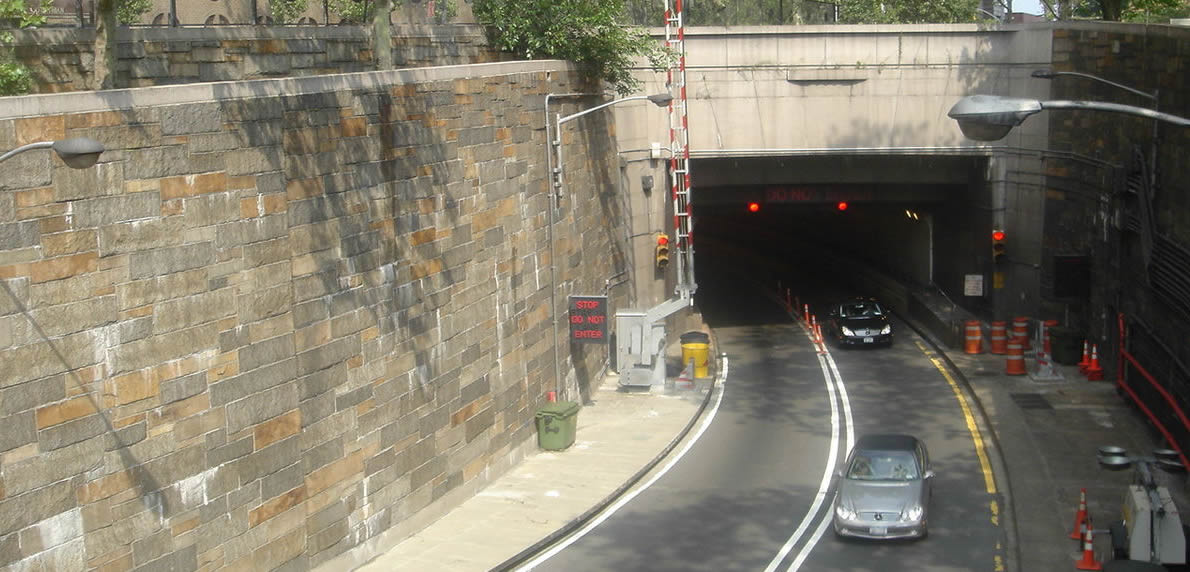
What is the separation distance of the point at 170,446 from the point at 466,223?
8984 mm

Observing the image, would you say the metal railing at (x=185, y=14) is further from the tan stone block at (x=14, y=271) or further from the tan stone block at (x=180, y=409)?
the tan stone block at (x=14, y=271)

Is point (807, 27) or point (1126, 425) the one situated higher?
point (807, 27)

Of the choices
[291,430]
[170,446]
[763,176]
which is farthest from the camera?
[763,176]

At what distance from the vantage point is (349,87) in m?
18.5

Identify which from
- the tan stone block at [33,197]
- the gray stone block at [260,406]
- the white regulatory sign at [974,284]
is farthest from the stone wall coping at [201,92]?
the white regulatory sign at [974,284]

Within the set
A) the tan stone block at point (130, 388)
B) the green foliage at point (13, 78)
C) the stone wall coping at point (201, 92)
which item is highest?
the green foliage at point (13, 78)

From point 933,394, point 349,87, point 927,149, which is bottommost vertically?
point 933,394

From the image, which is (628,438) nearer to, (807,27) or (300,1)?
(300,1)

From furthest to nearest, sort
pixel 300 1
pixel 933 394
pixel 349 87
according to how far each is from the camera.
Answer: pixel 933 394 → pixel 300 1 → pixel 349 87

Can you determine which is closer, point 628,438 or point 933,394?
point 628,438

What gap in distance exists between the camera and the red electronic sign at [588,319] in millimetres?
28125

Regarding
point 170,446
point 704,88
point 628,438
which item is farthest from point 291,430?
point 704,88

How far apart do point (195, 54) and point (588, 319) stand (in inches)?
435

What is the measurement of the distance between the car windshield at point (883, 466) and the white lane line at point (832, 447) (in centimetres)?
116
